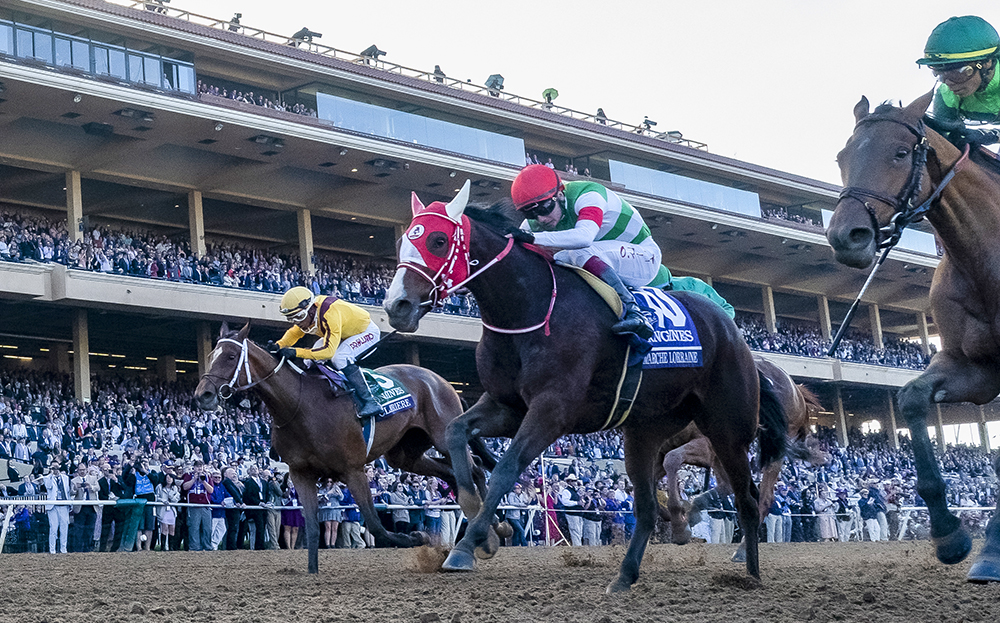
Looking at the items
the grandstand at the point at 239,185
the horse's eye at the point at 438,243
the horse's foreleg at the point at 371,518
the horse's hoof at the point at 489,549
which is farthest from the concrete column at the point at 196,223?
the horse's eye at the point at 438,243

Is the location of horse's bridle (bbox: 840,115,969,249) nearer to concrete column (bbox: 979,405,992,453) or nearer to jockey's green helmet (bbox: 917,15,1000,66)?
jockey's green helmet (bbox: 917,15,1000,66)

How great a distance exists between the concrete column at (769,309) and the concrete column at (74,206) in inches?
995

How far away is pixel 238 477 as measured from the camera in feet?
53.0

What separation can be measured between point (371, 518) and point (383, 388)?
4.58ft

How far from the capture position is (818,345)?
4038cm

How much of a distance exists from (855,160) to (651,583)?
2736 millimetres

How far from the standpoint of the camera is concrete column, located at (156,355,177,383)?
3094 centimetres

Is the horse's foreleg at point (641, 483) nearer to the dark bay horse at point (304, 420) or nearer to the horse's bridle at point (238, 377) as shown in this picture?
the dark bay horse at point (304, 420)

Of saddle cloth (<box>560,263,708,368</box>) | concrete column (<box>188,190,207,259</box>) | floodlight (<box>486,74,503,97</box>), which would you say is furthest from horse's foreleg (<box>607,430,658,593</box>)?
floodlight (<box>486,74,503,97</box>)

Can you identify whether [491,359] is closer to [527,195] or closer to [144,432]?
[527,195]

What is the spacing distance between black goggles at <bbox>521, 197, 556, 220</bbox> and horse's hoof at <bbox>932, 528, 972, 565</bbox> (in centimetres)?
285

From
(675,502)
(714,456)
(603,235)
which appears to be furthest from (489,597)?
(714,456)

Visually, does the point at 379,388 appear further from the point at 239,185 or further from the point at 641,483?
the point at 239,185

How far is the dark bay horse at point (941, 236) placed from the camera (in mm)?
4715
